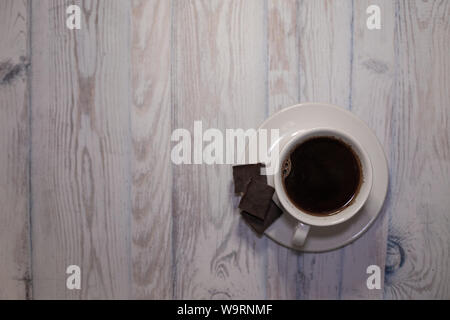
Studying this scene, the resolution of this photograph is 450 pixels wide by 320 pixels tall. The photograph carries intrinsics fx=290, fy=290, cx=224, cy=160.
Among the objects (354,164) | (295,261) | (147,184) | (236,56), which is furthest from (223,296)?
(236,56)

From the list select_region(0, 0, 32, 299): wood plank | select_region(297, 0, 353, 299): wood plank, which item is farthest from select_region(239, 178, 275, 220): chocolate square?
select_region(0, 0, 32, 299): wood plank

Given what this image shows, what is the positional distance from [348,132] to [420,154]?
0.74ft

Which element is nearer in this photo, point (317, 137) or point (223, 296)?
point (317, 137)

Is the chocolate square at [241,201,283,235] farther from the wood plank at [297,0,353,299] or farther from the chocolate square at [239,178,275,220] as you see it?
the wood plank at [297,0,353,299]

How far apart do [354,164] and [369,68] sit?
0.87 ft

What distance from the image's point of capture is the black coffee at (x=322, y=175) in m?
0.65

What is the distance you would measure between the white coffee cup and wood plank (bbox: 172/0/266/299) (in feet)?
0.49

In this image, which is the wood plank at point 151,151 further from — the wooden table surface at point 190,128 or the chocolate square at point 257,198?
the chocolate square at point 257,198

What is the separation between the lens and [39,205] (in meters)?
0.75

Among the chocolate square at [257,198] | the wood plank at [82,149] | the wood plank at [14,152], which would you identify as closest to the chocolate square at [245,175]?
the chocolate square at [257,198]

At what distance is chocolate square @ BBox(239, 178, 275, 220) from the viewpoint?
0.67 m

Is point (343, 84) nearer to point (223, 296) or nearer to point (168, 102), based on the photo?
point (168, 102)

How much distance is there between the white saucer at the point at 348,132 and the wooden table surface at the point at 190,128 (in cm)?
6
